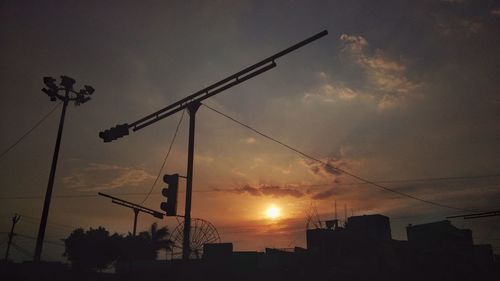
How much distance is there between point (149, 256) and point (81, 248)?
13.2 m

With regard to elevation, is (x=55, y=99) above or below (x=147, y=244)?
above

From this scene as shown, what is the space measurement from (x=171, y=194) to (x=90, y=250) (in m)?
67.6

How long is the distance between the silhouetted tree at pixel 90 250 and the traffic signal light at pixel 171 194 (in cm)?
6496

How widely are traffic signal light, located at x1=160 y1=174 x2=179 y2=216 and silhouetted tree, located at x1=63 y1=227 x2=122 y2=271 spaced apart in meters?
65.0

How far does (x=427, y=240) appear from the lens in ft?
225

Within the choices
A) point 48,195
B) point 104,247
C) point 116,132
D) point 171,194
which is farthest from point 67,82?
point 104,247

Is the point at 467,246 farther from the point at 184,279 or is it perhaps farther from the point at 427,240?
the point at 184,279

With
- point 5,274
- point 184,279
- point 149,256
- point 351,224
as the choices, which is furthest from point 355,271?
point 149,256

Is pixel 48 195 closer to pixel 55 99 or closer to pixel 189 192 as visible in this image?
pixel 55 99

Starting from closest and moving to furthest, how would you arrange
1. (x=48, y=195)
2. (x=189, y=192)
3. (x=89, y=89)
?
(x=189, y=192) → (x=48, y=195) → (x=89, y=89)

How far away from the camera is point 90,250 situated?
69.7 metres

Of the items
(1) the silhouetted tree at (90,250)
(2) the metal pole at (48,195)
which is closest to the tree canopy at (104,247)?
(1) the silhouetted tree at (90,250)

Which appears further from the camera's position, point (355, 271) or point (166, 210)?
point (355, 271)

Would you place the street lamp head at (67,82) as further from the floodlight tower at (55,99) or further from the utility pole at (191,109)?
the utility pole at (191,109)
